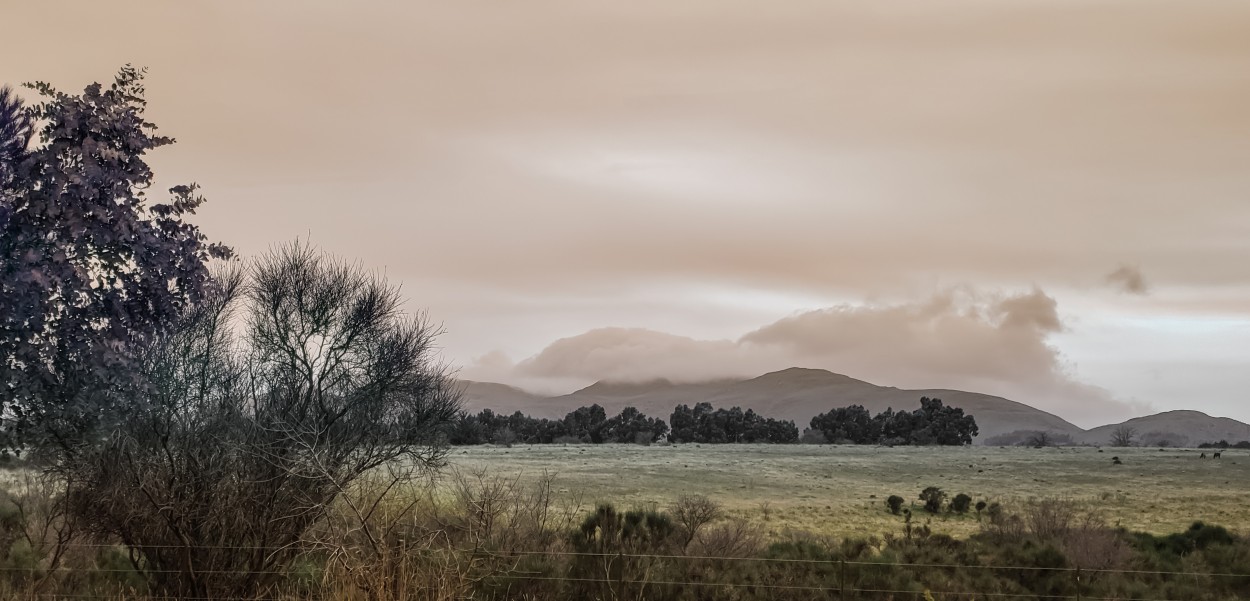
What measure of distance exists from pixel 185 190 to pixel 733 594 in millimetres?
12916

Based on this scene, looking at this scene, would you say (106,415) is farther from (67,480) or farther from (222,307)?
(222,307)

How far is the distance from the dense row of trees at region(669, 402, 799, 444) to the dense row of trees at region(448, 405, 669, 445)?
2357mm

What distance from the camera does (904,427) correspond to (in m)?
132

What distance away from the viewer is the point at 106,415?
15.7 m

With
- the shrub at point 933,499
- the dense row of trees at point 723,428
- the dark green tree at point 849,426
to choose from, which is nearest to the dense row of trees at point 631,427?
the dense row of trees at point 723,428

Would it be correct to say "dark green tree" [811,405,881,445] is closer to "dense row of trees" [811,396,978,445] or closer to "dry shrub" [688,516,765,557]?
"dense row of trees" [811,396,978,445]

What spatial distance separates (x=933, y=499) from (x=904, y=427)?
83490 millimetres

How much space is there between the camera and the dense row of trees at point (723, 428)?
129750 mm

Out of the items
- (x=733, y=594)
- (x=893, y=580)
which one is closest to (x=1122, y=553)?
(x=893, y=580)

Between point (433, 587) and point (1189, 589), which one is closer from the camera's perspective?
point (433, 587)

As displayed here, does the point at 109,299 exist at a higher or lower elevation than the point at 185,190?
lower

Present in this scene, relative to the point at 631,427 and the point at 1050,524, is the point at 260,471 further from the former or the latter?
the point at 631,427

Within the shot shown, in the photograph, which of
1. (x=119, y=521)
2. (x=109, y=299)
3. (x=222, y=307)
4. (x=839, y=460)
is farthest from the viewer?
(x=839, y=460)

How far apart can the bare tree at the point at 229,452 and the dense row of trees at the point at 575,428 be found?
83781mm
